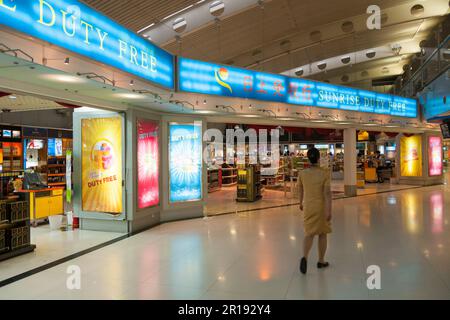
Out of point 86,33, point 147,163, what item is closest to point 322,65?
point 147,163

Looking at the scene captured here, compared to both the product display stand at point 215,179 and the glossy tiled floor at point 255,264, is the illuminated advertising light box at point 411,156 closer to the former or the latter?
the product display stand at point 215,179

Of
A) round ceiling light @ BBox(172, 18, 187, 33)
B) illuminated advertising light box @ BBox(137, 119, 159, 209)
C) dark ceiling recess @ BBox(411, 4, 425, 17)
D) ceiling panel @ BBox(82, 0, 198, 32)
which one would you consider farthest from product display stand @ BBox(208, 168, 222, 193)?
dark ceiling recess @ BBox(411, 4, 425, 17)

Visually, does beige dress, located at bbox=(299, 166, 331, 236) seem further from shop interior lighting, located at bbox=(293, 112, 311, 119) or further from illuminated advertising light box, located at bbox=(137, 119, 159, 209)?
shop interior lighting, located at bbox=(293, 112, 311, 119)

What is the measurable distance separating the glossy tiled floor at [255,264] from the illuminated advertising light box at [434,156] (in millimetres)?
10044

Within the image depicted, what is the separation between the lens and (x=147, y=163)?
748 centimetres

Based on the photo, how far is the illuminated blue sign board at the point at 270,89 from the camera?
25.3 feet

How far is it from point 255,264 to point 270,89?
5.66 m

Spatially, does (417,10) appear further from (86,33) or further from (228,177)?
(86,33)

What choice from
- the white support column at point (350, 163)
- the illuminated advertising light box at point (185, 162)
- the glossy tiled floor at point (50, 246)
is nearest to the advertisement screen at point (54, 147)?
the glossy tiled floor at point (50, 246)

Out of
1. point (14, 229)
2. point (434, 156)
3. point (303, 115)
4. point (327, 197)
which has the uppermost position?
point (303, 115)
